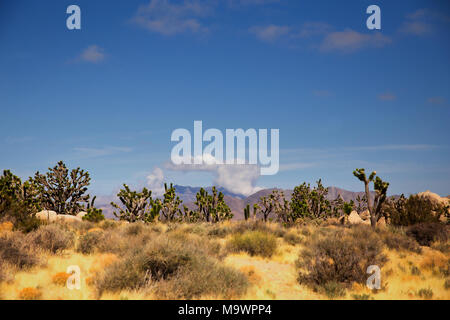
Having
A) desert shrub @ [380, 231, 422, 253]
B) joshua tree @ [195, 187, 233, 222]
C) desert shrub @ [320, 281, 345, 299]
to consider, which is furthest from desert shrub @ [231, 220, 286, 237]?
joshua tree @ [195, 187, 233, 222]

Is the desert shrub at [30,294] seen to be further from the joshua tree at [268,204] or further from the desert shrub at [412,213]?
the joshua tree at [268,204]

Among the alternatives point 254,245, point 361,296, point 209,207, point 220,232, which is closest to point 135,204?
point 209,207

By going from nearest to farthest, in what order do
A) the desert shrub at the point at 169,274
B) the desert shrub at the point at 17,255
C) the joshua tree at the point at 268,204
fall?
the desert shrub at the point at 169,274 < the desert shrub at the point at 17,255 < the joshua tree at the point at 268,204

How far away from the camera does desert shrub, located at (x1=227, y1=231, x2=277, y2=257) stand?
14.0 metres

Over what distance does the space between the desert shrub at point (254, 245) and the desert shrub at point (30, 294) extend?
7.90 m

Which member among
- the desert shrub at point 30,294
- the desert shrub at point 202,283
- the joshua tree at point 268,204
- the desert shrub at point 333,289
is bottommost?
the desert shrub at point 333,289

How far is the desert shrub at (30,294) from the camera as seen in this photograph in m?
8.07

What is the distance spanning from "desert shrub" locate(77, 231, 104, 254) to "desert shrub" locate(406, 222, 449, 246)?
55.1 ft

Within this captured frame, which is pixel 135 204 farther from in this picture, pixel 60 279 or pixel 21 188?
pixel 60 279

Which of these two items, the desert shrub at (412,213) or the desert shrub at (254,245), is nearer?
the desert shrub at (254,245)

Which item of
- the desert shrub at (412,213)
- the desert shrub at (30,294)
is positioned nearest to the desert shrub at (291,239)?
the desert shrub at (412,213)
